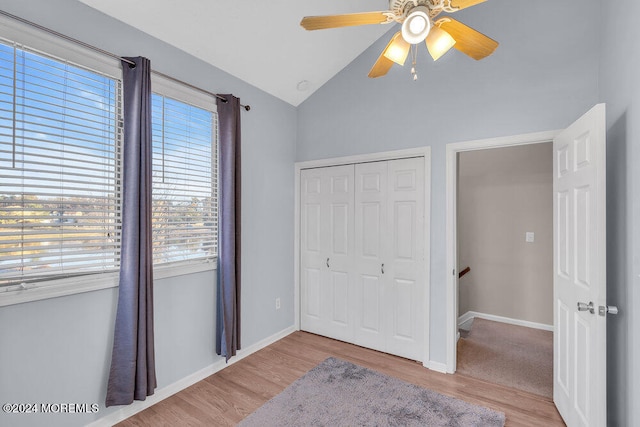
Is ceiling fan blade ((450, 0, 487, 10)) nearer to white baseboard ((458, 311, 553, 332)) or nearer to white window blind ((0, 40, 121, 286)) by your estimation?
white window blind ((0, 40, 121, 286))

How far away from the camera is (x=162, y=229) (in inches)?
90.5

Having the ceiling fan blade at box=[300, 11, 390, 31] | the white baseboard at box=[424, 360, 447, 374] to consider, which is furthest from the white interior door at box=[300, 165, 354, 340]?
the ceiling fan blade at box=[300, 11, 390, 31]

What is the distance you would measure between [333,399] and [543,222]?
3.21m

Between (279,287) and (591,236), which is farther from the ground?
(591,236)

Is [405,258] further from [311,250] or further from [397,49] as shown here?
[397,49]

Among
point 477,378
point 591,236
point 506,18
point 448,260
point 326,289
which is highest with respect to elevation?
point 506,18

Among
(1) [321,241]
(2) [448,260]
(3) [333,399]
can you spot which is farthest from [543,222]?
(3) [333,399]

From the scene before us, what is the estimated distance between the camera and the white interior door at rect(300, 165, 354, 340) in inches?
129

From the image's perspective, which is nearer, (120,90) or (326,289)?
(120,90)

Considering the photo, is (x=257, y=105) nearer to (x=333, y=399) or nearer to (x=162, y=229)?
(x=162, y=229)

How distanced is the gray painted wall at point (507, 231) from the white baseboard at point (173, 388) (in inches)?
102

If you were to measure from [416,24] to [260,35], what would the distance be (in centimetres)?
160

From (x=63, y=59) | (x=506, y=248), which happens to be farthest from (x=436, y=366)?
(x=63, y=59)

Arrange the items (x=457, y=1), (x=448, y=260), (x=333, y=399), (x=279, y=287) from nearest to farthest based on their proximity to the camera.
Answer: (x=457, y=1) → (x=333, y=399) → (x=448, y=260) → (x=279, y=287)
